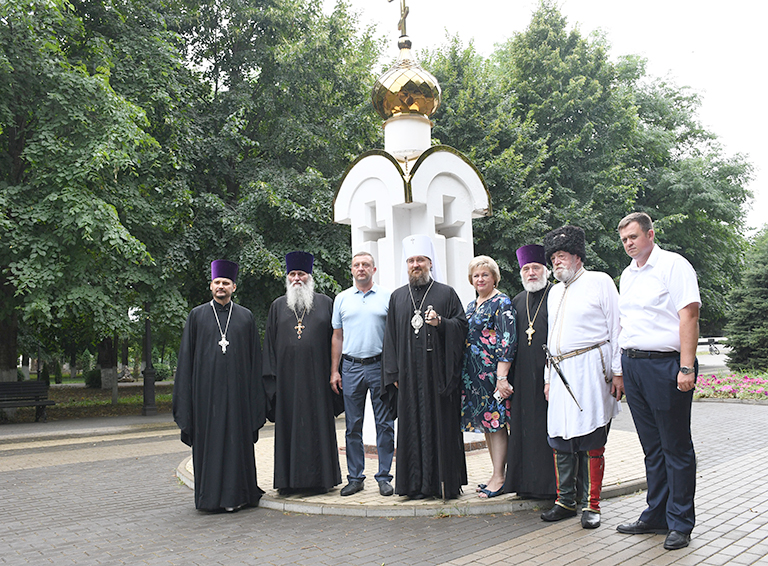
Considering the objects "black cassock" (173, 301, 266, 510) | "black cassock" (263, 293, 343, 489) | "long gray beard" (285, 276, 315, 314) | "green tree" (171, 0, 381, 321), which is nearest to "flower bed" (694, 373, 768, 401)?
"green tree" (171, 0, 381, 321)

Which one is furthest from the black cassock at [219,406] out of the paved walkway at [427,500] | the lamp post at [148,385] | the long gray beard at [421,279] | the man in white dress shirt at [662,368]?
the lamp post at [148,385]

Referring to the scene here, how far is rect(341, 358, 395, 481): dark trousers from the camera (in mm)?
6023

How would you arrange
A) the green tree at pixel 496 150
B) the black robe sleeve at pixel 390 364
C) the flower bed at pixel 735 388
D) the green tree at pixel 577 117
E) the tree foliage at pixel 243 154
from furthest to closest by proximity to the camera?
the green tree at pixel 577 117
the green tree at pixel 496 150
the flower bed at pixel 735 388
the tree foliage at pixel 243 154
the black robe sleeve at pixel 390 364

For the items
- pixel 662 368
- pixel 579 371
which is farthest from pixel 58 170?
pixel 662 368

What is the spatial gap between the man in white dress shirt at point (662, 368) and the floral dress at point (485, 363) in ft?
3.61

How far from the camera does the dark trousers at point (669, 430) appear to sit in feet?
14.5

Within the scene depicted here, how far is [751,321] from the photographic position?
1877 centimetres

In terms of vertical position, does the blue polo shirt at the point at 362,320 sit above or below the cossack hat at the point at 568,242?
below

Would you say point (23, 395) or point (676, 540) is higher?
point (23, 395)

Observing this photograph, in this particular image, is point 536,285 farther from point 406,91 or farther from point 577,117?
point 577,117

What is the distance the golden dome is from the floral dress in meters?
4.20

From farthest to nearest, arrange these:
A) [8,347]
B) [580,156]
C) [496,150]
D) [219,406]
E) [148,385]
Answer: [580,156] → [496,150] → [148,385] → [8,347] → [219,406]

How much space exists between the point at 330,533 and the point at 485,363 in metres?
1.91

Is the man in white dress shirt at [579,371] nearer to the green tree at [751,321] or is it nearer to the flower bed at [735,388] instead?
the flower bed at [735,388]
